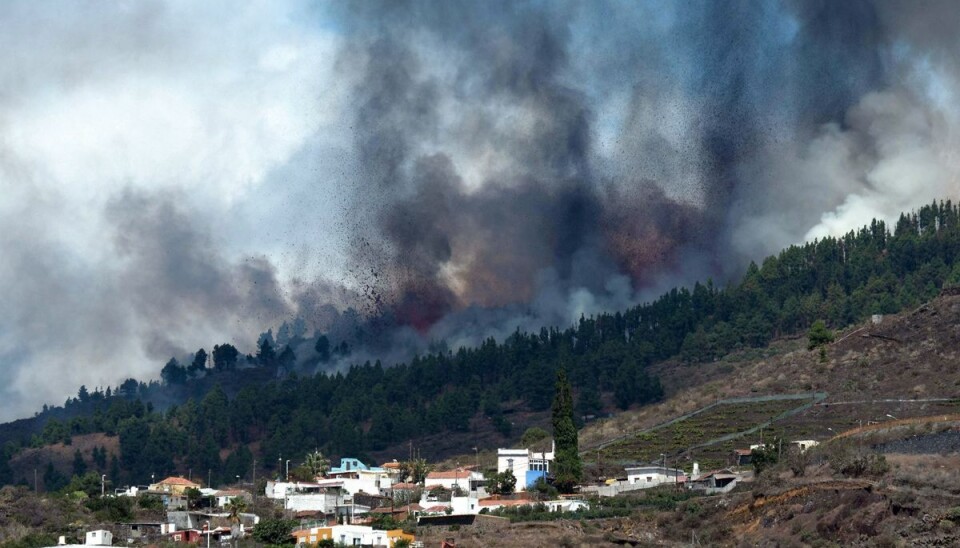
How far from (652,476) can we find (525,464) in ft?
45.1

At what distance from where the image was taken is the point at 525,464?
142 m

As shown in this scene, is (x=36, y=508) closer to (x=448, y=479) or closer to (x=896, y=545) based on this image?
(x=448, y=479)

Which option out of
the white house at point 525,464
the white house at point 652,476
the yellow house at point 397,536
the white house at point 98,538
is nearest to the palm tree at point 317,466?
the white house at point 525,464

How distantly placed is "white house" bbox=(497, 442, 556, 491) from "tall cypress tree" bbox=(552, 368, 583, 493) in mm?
3075

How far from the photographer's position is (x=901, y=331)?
6555 inches

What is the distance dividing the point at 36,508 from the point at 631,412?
78.0 meters

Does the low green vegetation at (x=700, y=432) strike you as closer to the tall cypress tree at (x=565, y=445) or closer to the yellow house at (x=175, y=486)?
the tall cypress tree at (x=565, y=445)

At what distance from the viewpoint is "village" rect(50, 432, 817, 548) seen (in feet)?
376

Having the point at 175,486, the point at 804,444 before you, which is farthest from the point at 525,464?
the point at 175,486

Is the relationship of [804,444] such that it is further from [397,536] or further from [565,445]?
[397,536]

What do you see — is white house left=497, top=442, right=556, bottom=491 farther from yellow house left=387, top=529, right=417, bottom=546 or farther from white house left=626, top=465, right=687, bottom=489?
yellow house left=387, top=529, right=417, bottom=546

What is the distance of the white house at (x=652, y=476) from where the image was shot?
427ft

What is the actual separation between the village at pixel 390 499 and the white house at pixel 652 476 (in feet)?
0.25

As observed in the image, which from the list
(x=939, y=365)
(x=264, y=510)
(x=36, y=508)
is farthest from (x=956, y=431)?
(x=36, y=508)
